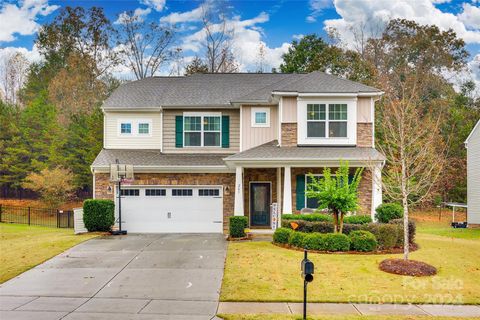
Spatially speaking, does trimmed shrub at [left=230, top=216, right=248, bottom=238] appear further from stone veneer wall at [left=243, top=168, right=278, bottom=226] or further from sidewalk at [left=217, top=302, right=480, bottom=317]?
sidewalk at [left=217, top=302, right=480, bottom=317]

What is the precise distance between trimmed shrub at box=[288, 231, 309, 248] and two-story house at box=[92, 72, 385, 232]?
282 cm

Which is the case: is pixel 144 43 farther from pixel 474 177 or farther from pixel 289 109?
pixel 474 177

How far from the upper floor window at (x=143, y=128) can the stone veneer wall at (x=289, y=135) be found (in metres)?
6.98

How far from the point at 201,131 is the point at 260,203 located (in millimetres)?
4529

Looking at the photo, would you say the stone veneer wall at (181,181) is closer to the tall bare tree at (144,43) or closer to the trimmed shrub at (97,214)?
the trimmed shrub at (97,214)

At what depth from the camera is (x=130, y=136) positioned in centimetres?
2161

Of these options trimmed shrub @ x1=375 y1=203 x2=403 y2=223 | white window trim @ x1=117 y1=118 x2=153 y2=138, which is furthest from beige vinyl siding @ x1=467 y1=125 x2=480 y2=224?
white window trim @ x1=117 y1=118 x2=153 y2=138

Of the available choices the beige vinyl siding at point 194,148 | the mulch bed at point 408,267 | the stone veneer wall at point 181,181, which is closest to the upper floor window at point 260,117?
the beige vinyl siding at point 194,148

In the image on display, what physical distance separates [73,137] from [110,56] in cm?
1172

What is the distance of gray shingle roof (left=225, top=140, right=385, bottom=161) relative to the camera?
17.2 metres

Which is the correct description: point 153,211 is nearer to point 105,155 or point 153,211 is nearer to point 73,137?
point 105,155

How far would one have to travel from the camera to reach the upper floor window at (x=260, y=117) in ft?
65.9

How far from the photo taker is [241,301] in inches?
366

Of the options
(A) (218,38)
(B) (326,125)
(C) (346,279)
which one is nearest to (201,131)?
(B) (326,125)
